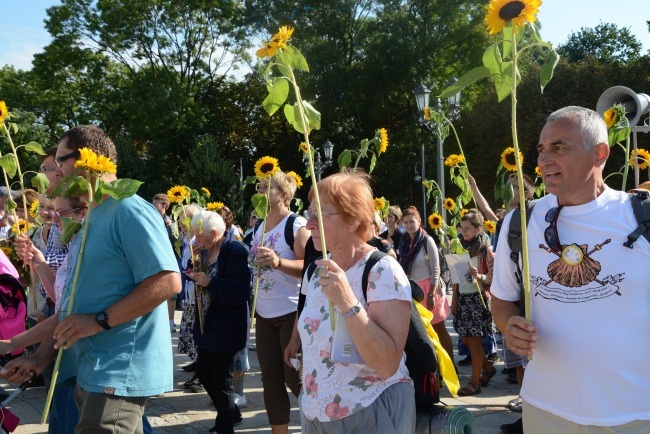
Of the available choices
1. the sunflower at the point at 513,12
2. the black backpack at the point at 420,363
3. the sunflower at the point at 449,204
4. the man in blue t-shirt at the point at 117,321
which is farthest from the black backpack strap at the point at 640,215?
the sunflower at the point at 449,204

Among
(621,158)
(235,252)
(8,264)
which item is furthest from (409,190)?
(8,264)

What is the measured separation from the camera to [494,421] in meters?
5.85

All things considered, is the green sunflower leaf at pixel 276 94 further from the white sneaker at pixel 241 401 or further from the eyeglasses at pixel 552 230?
A: the white sneaker at pixel 241 401

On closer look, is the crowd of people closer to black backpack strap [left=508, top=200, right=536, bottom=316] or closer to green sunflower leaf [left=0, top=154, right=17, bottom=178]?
black backpack strap [left=508, top=200, right=536, bottom=316]

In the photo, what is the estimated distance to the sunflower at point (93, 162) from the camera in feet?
9.66

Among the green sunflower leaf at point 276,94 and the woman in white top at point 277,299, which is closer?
the green sunflower leaf at point 276,94

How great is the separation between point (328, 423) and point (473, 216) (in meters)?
4.74

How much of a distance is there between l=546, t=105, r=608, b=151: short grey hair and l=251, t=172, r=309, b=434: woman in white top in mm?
2601

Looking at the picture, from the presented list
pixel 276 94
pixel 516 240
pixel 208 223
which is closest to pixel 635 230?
pixel 516 240

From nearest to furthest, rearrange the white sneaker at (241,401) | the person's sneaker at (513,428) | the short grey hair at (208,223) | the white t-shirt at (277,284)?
the white t-shirt at (277,284) < the person's sneaker at (513,428) < the short grey hair at (208,223) < the white sneaker at (241,401)

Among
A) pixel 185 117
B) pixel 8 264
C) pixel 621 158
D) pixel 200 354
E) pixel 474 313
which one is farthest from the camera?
pixel 185 117

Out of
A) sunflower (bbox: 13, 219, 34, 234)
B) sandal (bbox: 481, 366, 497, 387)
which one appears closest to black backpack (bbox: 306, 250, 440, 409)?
sunflower (bbox: 13, 219, 34, 234)

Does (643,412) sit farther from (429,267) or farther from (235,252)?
(429,267)

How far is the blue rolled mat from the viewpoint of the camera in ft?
9.37
